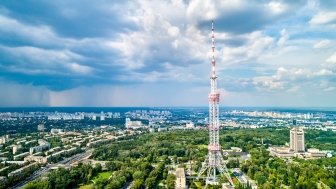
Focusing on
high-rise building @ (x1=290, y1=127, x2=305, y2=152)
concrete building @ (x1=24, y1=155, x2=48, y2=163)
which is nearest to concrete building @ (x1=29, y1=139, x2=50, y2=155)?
concrete building @ (x1=24, y1=155, x2=48, y2=163)

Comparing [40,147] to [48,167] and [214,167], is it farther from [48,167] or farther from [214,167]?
[214,167]

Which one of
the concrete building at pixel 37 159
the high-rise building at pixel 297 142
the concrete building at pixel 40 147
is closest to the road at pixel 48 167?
the concrete building at pixel 37 159

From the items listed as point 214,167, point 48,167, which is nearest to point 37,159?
point 48,167

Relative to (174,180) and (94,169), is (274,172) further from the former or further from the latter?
(94,169)

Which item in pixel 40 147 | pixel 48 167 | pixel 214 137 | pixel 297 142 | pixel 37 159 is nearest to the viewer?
pixel 214 137

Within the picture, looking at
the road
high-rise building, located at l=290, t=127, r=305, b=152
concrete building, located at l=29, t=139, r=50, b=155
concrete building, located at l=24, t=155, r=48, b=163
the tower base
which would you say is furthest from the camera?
high-rise building, located at l=290, t=127, r=305, b=152

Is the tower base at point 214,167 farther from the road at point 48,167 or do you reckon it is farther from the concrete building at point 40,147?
the concrete building at point 40,147

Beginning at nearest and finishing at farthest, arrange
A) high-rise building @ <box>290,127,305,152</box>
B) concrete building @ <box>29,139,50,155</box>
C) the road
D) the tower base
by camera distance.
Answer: the road
the tower base
concrete building @ <box>29,139,50,155</box>
high-rise building @ <box>290,127,305,152</box>

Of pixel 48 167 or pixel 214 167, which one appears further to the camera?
pixel 48 167

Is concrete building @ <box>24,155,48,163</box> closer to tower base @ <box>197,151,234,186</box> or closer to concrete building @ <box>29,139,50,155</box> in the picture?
concrete building @ <box>29,139,50,155</box>

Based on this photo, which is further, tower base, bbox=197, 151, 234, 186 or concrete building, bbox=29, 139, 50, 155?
concrete building, bbox=29, 139, 50, 155

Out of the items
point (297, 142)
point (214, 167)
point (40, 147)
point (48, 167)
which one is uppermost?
point (297, 142)

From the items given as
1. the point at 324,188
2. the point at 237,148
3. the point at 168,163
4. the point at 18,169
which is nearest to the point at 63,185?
the point at 18,169
